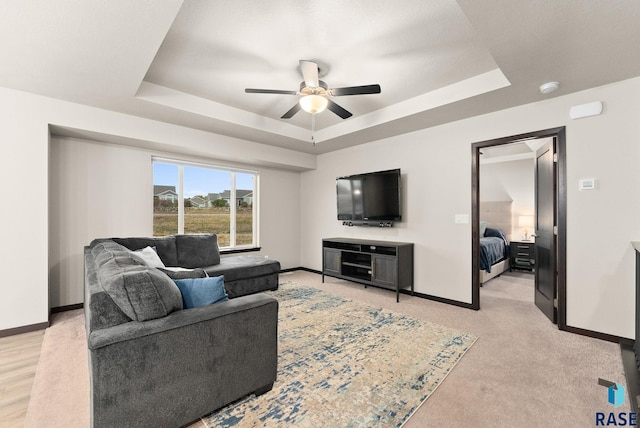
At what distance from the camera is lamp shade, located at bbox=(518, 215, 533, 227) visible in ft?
20.8

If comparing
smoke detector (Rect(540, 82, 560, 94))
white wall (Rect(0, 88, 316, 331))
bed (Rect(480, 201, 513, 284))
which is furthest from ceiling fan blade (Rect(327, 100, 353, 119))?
bed (Rect(480, 201, 513, 284))

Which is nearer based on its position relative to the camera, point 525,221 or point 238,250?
point 238,250

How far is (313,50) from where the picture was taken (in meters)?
2.56

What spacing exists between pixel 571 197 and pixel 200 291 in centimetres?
368

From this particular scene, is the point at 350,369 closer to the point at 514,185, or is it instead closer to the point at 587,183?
the point at 587,183

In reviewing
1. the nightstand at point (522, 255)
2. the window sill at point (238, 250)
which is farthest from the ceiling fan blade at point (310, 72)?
the nightstand at point (522, 255)

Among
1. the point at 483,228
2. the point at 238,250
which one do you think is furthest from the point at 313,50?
the point at 483,228

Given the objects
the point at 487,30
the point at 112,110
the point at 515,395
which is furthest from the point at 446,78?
the point at 112,110

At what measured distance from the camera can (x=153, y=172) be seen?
4.31 meters

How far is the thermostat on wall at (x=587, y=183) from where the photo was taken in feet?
9.25

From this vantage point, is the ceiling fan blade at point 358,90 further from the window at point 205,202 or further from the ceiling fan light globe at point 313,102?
the window at point 205,202

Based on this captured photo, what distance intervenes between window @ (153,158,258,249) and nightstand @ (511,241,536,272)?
5534 mm

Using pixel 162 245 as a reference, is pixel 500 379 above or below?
below

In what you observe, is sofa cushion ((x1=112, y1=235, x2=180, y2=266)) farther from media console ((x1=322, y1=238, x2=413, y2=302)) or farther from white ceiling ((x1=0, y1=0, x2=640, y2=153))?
media console ((x1=322, y1=238, x2=413, y2=302))
